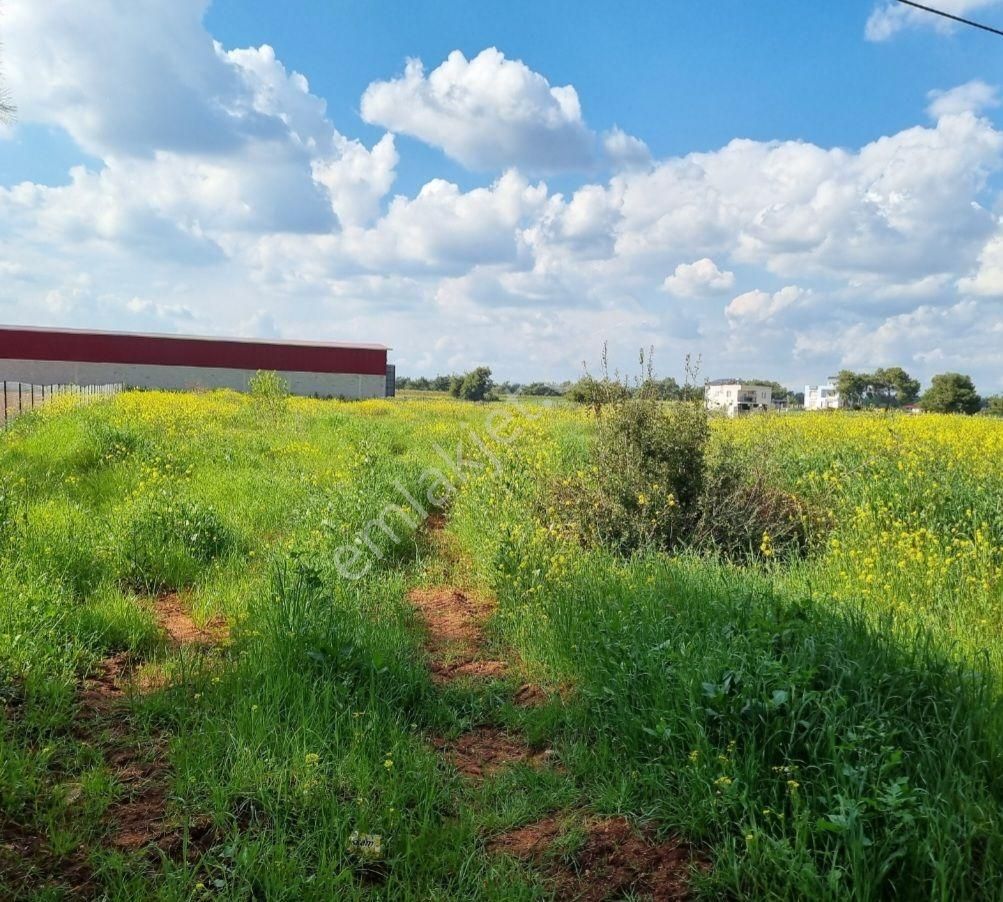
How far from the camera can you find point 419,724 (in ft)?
11.6

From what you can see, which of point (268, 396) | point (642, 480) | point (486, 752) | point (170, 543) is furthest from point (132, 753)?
point (268, 396)

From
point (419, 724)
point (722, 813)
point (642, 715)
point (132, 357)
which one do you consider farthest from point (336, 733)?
point (132, 357)

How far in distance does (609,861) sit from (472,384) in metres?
66.0

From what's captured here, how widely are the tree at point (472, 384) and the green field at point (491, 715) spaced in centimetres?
5621

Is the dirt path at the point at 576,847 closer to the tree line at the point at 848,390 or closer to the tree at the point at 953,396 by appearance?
the tree line at the point at 848,390

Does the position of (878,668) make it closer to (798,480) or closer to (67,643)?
(67,643)

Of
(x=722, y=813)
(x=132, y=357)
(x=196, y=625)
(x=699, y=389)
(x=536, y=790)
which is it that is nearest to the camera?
→ (x=722, y=813)

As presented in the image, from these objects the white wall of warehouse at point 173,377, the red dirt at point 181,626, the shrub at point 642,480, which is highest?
the white wall of warehouse at point 173,377

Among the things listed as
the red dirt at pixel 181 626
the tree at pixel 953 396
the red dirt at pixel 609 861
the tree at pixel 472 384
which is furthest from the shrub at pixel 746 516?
the tree at pixel 953 396

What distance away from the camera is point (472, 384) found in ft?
223

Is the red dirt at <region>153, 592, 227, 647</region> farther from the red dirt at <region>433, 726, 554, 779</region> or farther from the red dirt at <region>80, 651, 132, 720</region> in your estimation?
the red dirt at <region>433, 726, 554, 779</region>

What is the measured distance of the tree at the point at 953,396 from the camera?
6656 cm

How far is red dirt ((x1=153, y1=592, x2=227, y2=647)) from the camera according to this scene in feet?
14.5

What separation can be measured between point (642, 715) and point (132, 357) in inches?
1787
